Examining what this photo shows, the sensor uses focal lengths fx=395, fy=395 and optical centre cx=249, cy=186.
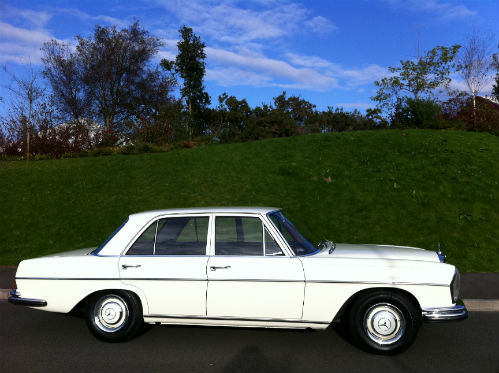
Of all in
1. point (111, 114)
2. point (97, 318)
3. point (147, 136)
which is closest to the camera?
point (97, 318)

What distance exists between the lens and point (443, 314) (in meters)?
4.23

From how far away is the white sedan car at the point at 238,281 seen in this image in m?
4.33

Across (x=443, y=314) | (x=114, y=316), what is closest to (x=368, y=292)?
(x=443, y=314)

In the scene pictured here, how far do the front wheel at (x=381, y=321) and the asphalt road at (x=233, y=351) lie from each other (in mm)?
144

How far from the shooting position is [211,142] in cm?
2295

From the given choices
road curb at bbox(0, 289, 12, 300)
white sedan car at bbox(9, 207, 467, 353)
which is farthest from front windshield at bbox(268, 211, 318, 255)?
road curb at bbox(0, 289, 12, 300)

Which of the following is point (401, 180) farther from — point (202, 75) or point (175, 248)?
point (202, 75)

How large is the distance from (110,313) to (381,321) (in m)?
3.15

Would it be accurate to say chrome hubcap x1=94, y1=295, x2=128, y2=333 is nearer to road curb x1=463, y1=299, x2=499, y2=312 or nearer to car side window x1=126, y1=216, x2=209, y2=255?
car side window x1=126, y1=216, x2=209, y2=255

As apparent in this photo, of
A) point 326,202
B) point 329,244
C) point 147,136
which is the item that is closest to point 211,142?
point 147,136

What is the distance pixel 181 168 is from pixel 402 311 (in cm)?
1251

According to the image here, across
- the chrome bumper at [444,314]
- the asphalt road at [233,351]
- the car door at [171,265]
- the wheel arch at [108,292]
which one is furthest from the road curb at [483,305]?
the wheel arch at [108,292]

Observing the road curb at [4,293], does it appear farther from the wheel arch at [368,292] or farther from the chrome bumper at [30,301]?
the wheel arch at [368,292]

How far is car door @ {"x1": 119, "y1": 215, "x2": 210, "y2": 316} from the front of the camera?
14.8 ft
